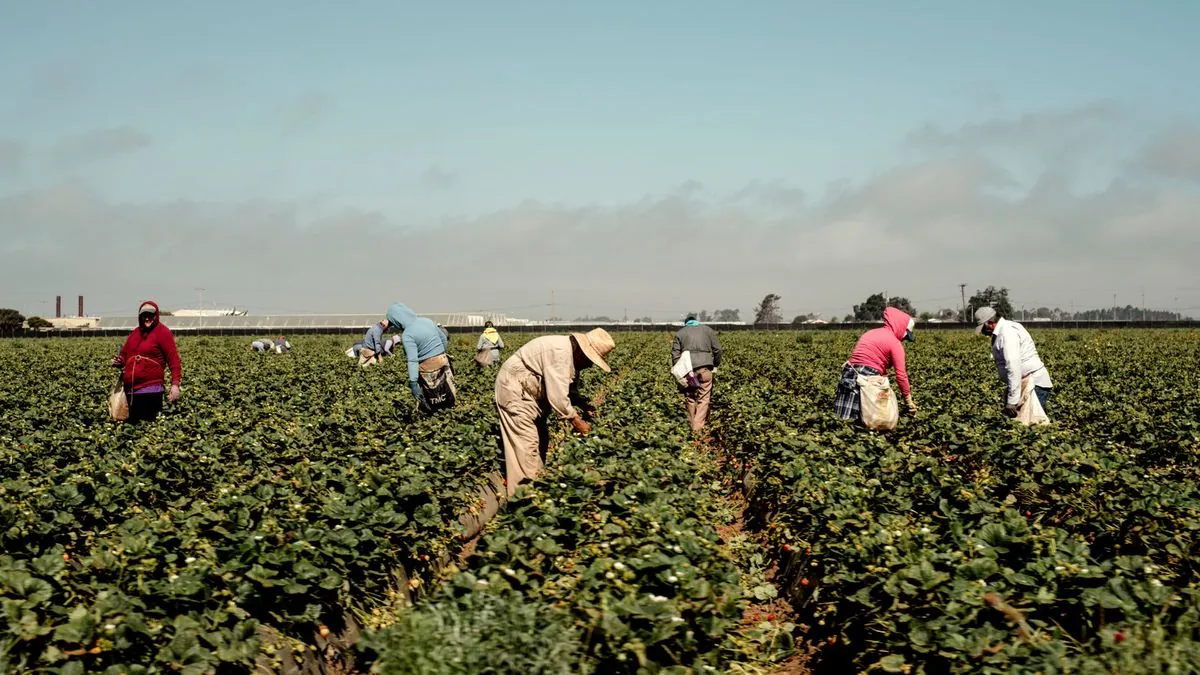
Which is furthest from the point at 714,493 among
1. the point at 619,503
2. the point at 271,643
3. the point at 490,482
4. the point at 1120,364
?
the point at 1120,364

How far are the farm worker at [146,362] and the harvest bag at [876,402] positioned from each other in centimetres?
710

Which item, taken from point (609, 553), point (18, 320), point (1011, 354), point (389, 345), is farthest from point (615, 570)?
point (18, 320)

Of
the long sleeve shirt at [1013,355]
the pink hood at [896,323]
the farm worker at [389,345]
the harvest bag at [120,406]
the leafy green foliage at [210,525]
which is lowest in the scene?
the leafy green foliage at [210,525]

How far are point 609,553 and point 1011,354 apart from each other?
600cm

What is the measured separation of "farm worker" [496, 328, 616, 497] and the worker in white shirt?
4054 millimetres

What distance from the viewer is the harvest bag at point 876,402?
929cm

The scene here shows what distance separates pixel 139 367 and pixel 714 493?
6.32 meters

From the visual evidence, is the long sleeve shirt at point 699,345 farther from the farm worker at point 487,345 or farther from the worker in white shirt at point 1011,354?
the farm worker at point 487,345

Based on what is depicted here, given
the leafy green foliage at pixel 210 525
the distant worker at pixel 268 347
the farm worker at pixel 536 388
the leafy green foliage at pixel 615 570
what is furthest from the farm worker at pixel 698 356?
the distant worker at pixel 268 347

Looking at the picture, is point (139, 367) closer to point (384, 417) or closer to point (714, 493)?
point (384, 417)

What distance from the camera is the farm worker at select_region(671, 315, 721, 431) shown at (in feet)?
40.9

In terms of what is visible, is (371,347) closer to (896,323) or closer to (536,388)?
(536,388)

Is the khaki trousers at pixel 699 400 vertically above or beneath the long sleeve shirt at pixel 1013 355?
beneath

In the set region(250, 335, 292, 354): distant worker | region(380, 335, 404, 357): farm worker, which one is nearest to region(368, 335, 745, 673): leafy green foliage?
region(380, 335, 404, 357): farm worker
